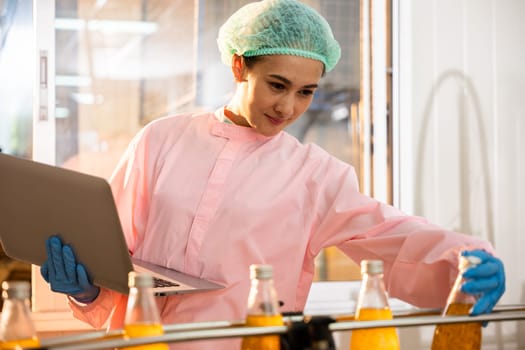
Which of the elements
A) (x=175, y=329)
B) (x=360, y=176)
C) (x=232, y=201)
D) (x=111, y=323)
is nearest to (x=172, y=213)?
(x=232, y=201)

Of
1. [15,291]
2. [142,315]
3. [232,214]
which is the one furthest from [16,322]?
[232,214]

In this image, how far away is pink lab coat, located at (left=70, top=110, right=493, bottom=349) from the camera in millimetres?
1847

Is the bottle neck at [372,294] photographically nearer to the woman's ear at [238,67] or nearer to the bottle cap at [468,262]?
the bottle cap at [468,262]

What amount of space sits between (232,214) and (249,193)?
7 cm

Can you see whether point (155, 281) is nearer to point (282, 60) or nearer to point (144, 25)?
point (282, 60)

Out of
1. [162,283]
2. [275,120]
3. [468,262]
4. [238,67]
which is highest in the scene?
[238,67]

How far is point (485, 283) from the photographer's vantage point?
49.7 inches

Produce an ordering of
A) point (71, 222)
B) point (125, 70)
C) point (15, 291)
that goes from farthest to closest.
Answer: point (125, 70)
point (71, 222)
point (15, 291)

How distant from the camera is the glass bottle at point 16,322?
99 centimetres

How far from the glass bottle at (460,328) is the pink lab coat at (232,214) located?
43cm

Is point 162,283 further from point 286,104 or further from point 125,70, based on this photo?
point 125,70

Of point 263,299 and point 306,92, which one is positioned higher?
point 306,92

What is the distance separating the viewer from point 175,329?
105 centimetres

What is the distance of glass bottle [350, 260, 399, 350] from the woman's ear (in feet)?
2.98
